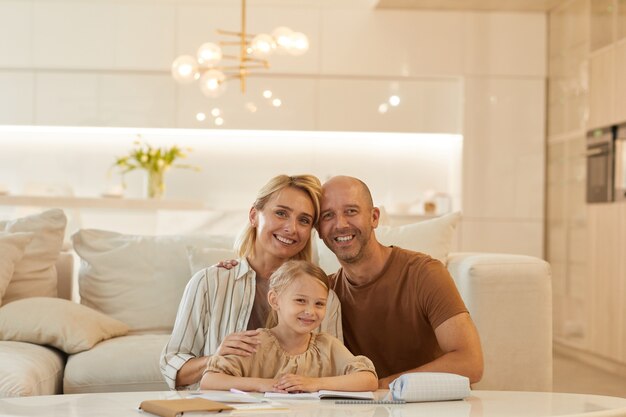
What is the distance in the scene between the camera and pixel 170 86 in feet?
24.9

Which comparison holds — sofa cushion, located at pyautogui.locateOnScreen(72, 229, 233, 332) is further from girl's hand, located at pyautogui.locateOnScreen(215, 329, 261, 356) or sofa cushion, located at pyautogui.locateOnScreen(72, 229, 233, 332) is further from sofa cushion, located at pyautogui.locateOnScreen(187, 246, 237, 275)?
girl's hand, located at pyautogui.locateOnScreen(215, 329, 261, 356)

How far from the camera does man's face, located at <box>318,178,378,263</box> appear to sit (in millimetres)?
2562

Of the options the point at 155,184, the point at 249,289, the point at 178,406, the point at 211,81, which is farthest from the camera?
the point at 155,184

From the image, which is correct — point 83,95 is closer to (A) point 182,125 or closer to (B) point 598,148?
(A) point 182,125

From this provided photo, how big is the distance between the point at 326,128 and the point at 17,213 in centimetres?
252

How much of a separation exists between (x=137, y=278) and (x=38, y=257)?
1.25ft

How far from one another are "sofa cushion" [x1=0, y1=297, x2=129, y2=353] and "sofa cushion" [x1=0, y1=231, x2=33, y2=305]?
0.39 feet

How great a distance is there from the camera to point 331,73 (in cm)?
758

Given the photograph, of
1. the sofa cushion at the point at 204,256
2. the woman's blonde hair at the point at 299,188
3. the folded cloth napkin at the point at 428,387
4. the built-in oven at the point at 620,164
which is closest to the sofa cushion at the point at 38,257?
the sofa cushion at the point at 204,256

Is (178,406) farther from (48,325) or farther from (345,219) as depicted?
(48,325)

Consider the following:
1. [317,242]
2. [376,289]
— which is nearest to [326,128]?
[317,242]

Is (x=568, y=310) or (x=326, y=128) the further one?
(x=326, y=128)

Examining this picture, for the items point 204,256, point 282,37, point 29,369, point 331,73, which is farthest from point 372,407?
point 331,73

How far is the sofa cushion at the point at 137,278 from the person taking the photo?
11.7 feet
